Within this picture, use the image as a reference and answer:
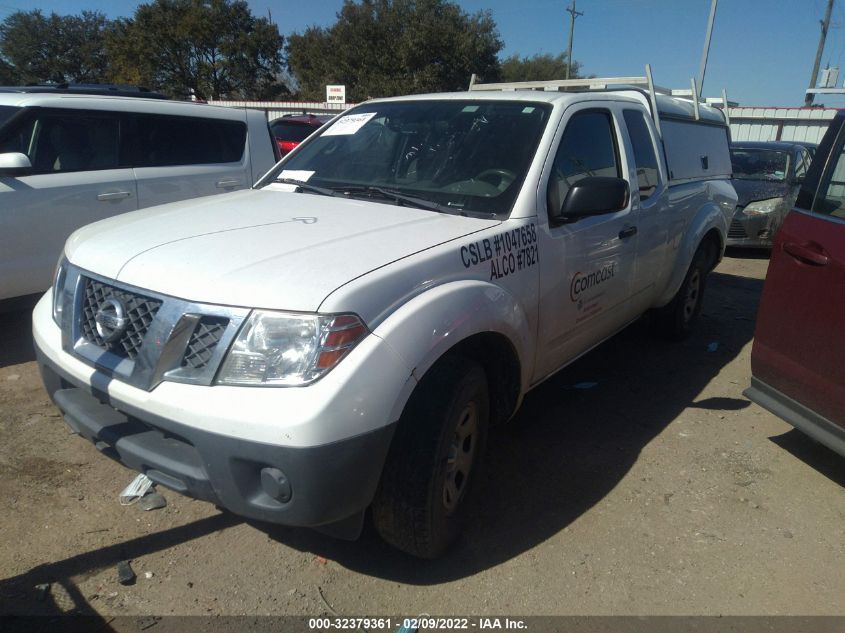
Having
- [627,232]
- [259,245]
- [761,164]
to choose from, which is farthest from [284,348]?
[761,164]

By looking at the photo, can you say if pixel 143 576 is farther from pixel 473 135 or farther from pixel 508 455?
pixel 473 135

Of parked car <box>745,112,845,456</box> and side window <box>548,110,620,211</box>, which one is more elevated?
side window <box>548,110,620,211</box>

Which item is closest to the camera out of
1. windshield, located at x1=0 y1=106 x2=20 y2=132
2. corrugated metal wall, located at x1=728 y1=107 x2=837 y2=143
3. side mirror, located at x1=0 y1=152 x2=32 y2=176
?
side mirror, located at x1=0 y1=152 x2=32 y2=176

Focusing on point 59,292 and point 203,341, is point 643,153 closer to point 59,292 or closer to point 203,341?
point 203,341

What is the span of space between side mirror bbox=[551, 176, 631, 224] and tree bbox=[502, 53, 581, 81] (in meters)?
49.9

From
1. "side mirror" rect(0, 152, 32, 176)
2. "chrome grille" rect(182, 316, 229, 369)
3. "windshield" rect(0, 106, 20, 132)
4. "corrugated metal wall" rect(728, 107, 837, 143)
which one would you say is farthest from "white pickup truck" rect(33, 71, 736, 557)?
"corrugated metal wall" rect(728, 107, 837, 143)

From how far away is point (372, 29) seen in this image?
3734 cm

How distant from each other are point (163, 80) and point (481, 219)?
4206 cm

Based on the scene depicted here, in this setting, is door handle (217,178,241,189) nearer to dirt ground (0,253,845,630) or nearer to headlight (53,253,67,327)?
dirt ground (0,253,845,630)

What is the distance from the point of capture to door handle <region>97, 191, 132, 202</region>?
15.6 ft

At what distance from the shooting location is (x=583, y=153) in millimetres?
3457

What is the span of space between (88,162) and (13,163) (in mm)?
742

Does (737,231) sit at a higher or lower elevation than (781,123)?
lower

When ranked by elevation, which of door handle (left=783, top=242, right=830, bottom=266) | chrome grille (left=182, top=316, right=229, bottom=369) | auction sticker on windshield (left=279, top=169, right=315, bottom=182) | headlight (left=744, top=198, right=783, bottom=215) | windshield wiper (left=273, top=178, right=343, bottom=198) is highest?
auction sticker on windshield (left=279, top=169, right=315, bottom=182)
